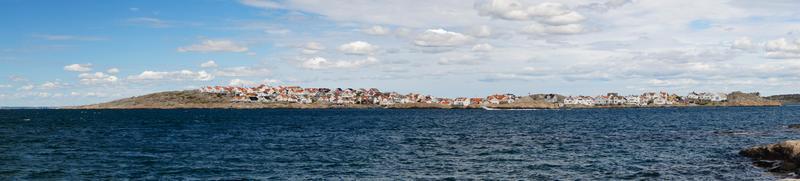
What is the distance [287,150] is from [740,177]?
4029cm

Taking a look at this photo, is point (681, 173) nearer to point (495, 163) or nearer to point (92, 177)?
point (495, 163)

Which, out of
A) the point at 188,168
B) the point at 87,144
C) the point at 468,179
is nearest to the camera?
the point at 468,179

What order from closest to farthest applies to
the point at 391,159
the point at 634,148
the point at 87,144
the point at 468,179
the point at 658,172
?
the point at 468,179
the point at 658,172
the point at 391,159
the point at 634,148
the point at 87,144

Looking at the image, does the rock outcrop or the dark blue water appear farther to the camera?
the rock outcrop

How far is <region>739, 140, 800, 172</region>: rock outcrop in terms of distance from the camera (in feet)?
147

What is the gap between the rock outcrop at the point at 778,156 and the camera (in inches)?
1767

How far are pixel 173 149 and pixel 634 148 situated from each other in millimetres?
46695

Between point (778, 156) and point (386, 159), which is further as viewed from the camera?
point (386, 159)

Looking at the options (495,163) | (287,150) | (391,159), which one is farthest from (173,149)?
(495,163)

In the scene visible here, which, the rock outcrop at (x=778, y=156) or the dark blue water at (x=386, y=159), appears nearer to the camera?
the dark blue water at (x=386, y=159)

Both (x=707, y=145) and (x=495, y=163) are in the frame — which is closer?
(x=495, y=163)

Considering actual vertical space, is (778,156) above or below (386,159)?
above

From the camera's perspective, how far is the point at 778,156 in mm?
49438

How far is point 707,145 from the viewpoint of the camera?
218 feet
